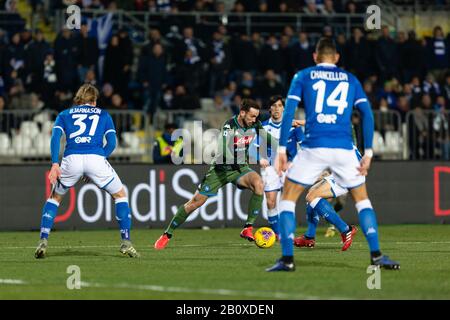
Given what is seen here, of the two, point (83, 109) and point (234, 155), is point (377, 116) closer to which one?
point (234, 155)

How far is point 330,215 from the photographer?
56.7ft

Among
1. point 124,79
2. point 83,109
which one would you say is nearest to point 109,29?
point 124,79

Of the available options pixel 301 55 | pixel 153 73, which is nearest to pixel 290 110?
pixel 153 73

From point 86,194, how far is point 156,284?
40.6ft

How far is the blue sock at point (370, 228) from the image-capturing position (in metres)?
13.0

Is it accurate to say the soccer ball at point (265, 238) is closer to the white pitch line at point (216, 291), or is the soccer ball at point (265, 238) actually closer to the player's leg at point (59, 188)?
the player's leg at point (59, 188)

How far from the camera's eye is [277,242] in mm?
19516

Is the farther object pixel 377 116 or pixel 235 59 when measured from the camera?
pixel 235 59

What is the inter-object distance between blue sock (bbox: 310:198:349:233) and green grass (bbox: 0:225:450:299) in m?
0.39

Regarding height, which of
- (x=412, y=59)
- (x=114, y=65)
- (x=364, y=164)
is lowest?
(x=364, y=164)

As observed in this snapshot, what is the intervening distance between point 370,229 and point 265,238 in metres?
4.94

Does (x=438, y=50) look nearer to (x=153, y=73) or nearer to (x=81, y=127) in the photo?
(x=153, y=73)

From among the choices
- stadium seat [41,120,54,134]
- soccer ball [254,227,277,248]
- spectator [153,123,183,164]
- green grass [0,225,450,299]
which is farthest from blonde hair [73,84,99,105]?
stadium seat [41,120,54,134]

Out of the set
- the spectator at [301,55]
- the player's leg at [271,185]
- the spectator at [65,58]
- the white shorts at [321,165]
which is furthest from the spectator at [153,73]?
the white shorts at [321,165]
